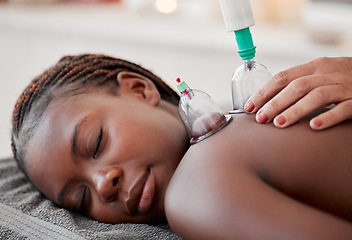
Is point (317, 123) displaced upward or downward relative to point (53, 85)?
downward

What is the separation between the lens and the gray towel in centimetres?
91

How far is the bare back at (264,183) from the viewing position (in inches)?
28.2

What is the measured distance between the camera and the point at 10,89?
2.81m

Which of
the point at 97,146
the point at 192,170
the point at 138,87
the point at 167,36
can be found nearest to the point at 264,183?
the point at 192,170

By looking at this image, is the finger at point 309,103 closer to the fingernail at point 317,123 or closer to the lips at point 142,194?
the fingernail at point 317,123

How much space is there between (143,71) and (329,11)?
1154mm

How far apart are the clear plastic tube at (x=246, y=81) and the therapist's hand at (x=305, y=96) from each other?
4 cm

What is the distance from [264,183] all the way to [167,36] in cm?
180

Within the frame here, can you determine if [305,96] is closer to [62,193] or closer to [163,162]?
[163,162]

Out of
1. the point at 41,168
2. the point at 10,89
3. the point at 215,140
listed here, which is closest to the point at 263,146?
the point at 215,140

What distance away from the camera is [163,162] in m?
0.99

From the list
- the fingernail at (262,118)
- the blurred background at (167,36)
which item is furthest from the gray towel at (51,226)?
the blurred background at (167,36)

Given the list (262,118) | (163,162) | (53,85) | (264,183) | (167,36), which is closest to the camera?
Answer: (264,183)

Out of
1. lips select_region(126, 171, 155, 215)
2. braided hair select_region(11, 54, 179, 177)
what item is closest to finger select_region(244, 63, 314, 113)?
lips select_region(126, 171, 155, 215)
